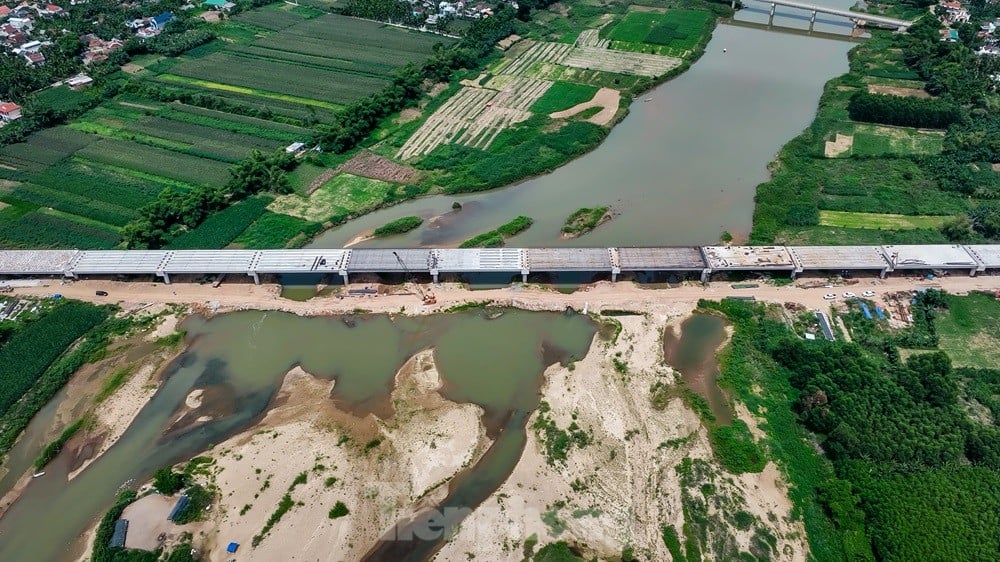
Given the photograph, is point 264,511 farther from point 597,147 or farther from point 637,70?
point 637,70

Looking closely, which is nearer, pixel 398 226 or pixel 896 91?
pixel 398 226

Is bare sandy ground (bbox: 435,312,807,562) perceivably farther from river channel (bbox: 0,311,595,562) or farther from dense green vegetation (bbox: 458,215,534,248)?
dense green vegetation (bbox: 458,215,534,248)

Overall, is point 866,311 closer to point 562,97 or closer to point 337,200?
point 562,97

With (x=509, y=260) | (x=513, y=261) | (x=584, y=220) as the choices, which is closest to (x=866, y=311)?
(x=584, y=220)

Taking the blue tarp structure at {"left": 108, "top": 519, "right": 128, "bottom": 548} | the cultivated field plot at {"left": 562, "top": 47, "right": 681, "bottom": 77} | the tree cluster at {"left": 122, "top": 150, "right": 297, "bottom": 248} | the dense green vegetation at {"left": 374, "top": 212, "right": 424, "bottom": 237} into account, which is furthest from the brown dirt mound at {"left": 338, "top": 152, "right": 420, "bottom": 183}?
the blue tarp structure at {"left": 108, "top": 519, "right": 128, "bottom": 548}

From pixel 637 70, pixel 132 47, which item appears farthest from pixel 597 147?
pixel 132 47

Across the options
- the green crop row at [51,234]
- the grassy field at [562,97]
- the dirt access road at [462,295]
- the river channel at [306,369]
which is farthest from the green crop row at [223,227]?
the grassy field at [562,97]
